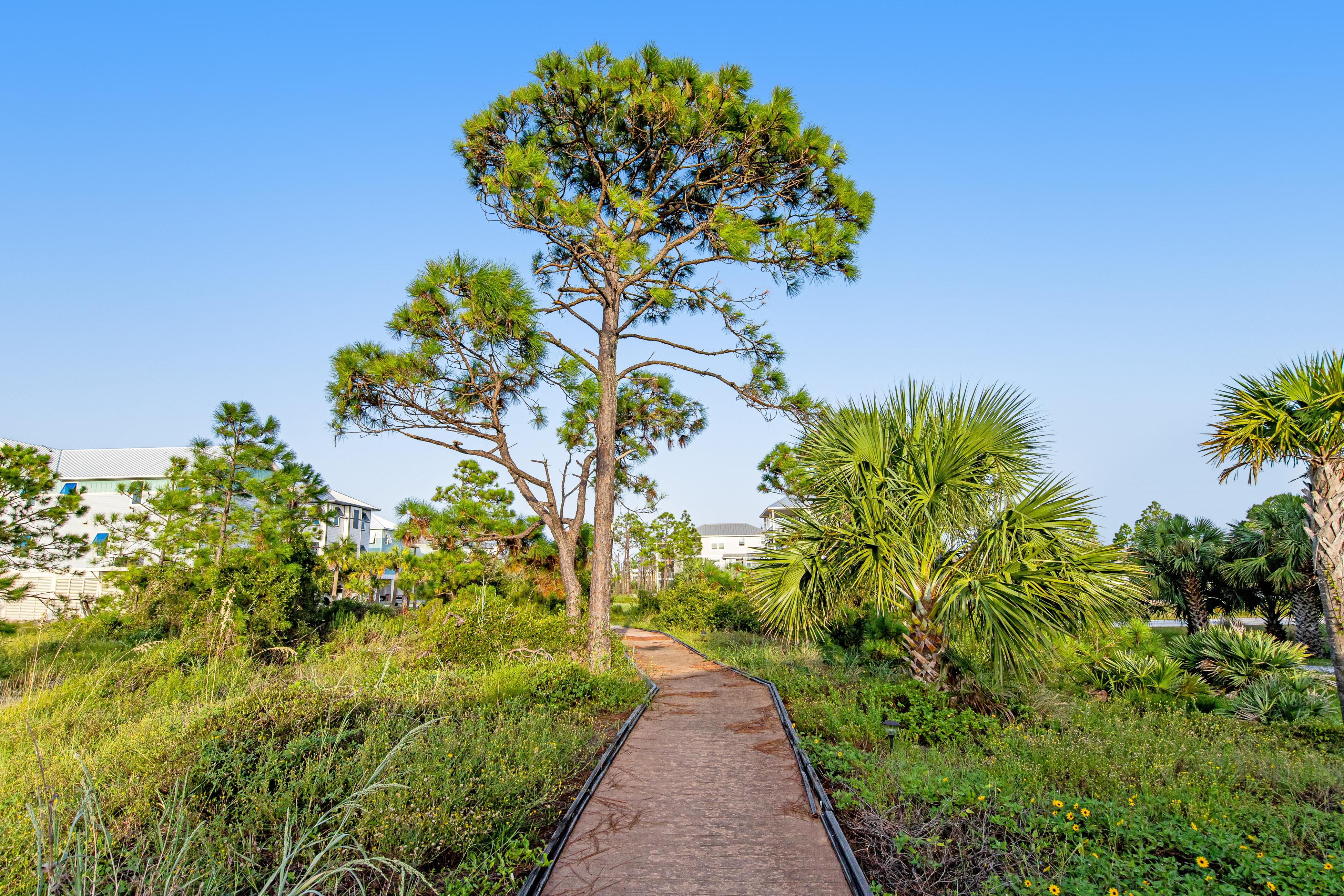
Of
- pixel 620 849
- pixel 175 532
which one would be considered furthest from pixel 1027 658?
pixel 175 532

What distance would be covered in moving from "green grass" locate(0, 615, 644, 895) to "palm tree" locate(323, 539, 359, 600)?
9386 millimetres

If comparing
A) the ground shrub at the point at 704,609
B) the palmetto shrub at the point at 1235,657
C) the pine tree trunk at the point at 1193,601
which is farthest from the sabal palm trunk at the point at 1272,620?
the ground shrub at the point at 704,609

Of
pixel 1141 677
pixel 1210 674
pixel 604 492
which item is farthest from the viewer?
pixel 604 492

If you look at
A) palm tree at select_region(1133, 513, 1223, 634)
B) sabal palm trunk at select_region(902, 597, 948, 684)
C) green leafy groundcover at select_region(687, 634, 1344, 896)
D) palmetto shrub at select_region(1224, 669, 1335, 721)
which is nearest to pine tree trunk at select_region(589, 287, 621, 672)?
green leafy groundcover at select_region(687, 634, 1344, 896)

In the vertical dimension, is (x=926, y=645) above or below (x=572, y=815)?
above

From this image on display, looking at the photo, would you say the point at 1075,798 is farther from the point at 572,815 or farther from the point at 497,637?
the point at 497,637

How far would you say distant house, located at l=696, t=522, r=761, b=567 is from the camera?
7538 cm

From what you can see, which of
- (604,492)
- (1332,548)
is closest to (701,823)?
(604,492)

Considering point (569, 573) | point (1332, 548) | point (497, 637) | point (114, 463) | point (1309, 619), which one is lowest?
point (1309, 619)

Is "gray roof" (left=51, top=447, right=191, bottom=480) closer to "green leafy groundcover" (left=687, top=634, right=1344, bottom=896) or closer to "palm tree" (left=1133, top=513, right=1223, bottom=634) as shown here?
"green leafy groundcover" (left=687, top=634, right=1344, bottom=896)

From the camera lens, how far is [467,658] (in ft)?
31.8

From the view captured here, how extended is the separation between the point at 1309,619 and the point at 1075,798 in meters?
19.8

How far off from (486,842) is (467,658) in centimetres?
612

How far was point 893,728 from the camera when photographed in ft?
19.2
